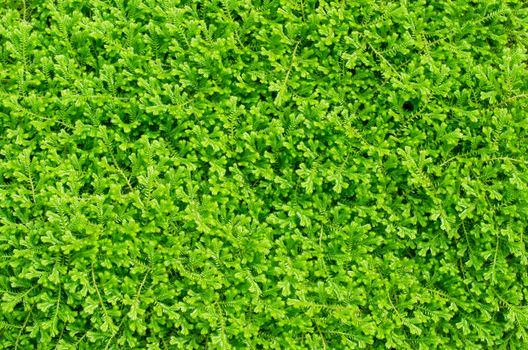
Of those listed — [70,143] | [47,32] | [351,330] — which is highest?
[47,32]

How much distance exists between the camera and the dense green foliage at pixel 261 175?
3285 millimetres

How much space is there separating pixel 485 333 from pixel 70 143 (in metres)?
3.07

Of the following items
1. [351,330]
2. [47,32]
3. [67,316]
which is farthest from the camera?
[47,32]

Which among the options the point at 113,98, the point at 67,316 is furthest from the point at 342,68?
the point at 67,316

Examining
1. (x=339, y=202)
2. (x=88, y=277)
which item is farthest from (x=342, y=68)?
(x=88, y=277)

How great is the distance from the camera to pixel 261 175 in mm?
3604

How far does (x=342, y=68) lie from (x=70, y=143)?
1.95 m

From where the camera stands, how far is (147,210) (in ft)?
11.0

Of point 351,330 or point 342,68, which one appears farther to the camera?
point 342,68

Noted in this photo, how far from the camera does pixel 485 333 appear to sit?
11.6ft

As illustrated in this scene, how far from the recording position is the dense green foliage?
3.29 meters

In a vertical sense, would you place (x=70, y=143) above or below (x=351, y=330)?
above

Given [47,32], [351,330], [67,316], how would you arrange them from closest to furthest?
[67,316] < [351,330] < [47,32]

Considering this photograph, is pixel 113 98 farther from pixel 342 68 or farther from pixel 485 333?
pixel 485 333
